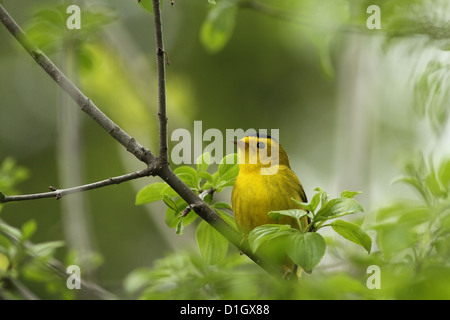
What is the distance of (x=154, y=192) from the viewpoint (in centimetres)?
238

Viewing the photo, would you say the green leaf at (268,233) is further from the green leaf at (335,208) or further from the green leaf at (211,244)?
the green leaf at (211,244)

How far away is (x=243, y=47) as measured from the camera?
8.49 m

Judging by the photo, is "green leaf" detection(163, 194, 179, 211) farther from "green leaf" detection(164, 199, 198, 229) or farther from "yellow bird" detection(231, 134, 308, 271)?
"yellow bird" detection(231, 134, 308, 271)

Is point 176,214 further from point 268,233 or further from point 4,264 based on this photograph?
point 4,264

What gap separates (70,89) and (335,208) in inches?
47.6

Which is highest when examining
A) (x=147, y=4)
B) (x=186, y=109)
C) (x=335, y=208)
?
(x=186, y=109)

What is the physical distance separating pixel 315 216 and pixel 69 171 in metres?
2.77

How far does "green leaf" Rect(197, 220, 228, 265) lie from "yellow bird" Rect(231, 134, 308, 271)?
1.74 ft

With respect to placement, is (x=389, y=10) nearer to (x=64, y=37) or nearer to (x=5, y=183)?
(x=64, y=37)

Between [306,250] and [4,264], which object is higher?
[306,250]

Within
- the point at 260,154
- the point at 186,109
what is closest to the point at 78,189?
the point at 260,154

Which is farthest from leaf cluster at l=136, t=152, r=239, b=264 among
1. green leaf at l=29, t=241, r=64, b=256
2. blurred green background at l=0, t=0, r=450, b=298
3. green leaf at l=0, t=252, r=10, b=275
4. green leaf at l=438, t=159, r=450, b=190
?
blurred green background at l=0, t=0, r=450, b=298

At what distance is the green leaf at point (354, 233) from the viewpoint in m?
1.93
